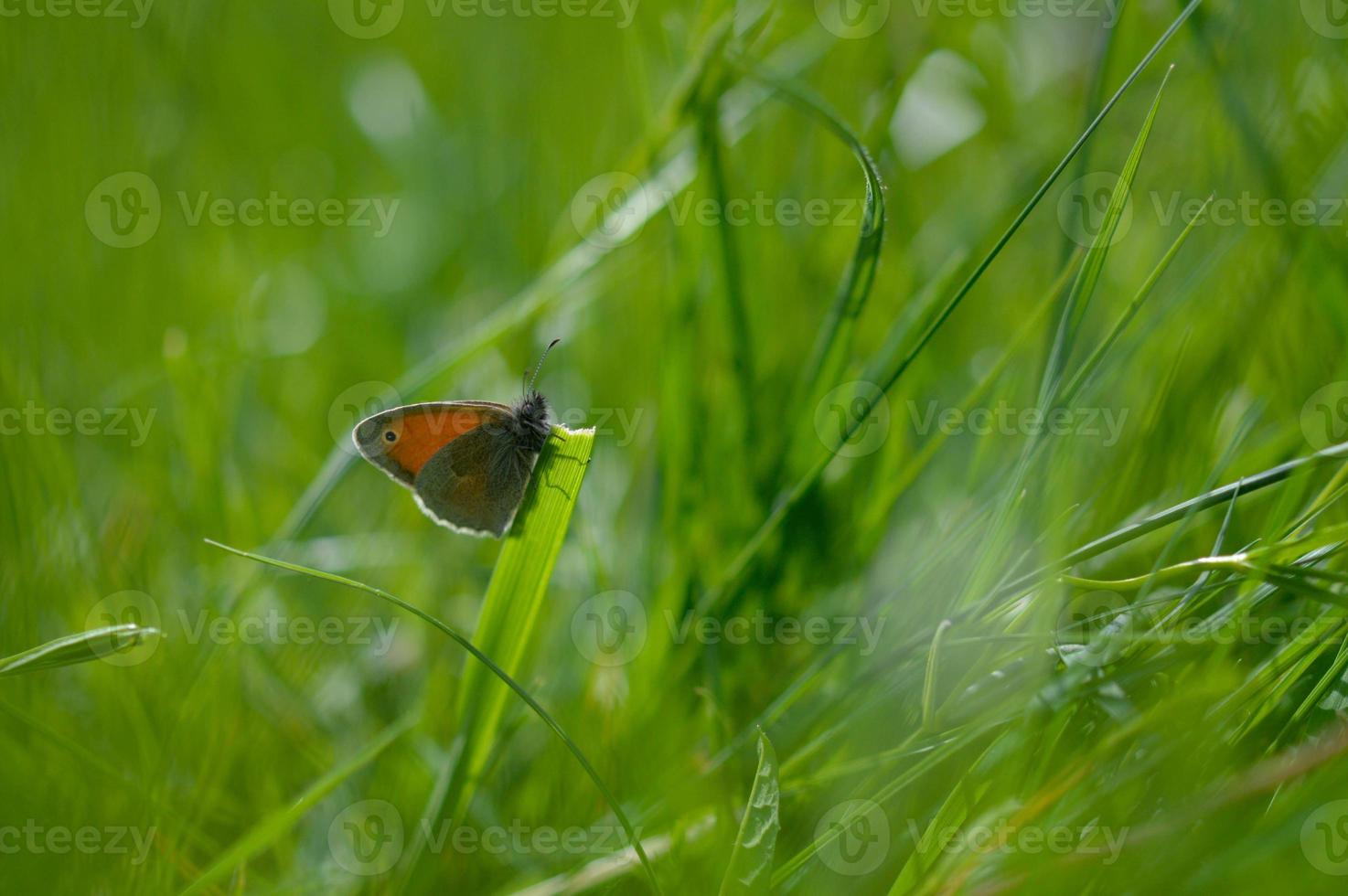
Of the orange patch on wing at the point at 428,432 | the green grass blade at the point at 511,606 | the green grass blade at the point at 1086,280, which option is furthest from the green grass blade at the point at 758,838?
the orange patch on wing at the point at 428,432

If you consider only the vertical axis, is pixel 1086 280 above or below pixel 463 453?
above

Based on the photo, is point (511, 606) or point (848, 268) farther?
point (848, 268)

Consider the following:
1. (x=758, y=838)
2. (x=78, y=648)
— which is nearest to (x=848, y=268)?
(x=758, y=838)

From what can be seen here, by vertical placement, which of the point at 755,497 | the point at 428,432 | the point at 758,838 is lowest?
the point at 758,838

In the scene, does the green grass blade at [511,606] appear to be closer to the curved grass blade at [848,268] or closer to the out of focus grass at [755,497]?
the out of focus grass at [755,497]

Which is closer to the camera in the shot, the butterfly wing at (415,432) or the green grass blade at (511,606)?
the green grass blade at (511,606)

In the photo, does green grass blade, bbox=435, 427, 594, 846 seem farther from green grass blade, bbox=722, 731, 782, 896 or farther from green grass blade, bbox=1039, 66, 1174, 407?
green grass blade, bbox=1039, 66, 1174, 407

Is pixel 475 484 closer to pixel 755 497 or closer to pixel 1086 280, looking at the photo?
pixel 755 497

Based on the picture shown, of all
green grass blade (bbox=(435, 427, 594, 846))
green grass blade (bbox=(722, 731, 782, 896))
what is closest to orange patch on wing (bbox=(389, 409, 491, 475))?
green grass blade (bbox=(435, 427, 594, 846))
